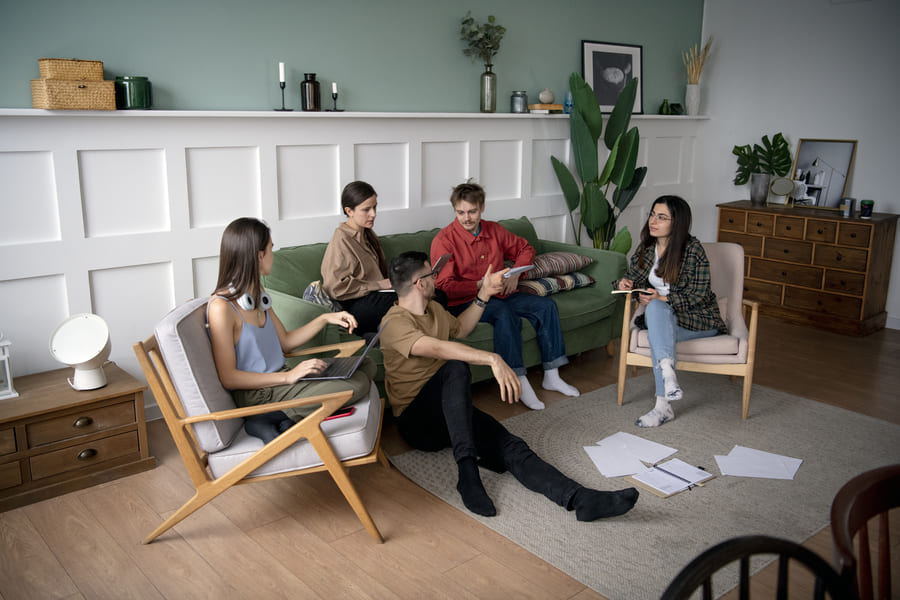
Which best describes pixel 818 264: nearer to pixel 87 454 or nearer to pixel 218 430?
pixel 218 430

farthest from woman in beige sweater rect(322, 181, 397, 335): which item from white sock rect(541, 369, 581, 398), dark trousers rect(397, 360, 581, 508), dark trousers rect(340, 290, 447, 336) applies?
white sock rect(541, 369, 581, 398)

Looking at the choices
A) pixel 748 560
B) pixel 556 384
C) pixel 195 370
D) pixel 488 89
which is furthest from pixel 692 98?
pixel 748 560

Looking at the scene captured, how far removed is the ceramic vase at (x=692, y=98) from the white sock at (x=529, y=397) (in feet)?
11.5

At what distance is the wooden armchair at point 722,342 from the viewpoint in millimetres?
3674

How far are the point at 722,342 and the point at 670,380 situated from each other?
0.36 metres

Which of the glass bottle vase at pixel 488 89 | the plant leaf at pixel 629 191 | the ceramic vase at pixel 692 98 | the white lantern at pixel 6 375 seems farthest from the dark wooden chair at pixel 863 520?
the ceramic vase at pixel 692 98

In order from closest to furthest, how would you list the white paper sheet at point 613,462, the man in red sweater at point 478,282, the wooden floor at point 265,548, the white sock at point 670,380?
the wooden floor at point 265,548 < the white paper sheet at point 613,462 < the white sock at point 670,380 < the man in red sweater at point 478,282

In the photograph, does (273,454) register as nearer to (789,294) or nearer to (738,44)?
(789,294)

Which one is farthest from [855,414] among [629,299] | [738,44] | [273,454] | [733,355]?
[738,44]

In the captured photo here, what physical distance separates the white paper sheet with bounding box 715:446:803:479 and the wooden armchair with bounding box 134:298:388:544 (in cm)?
158

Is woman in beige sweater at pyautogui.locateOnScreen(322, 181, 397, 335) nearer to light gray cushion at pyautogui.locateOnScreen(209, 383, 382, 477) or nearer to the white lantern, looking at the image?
light gray cushion at pyautogui.locateOnScreen(209, 383, 382, 477)

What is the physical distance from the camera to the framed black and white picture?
17.9ft

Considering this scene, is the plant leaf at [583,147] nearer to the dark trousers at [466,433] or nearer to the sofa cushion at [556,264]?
the sofa cushion at [556,264]

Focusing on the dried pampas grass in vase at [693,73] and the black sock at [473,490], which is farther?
the dried pampas grass in vase at [693,73]
